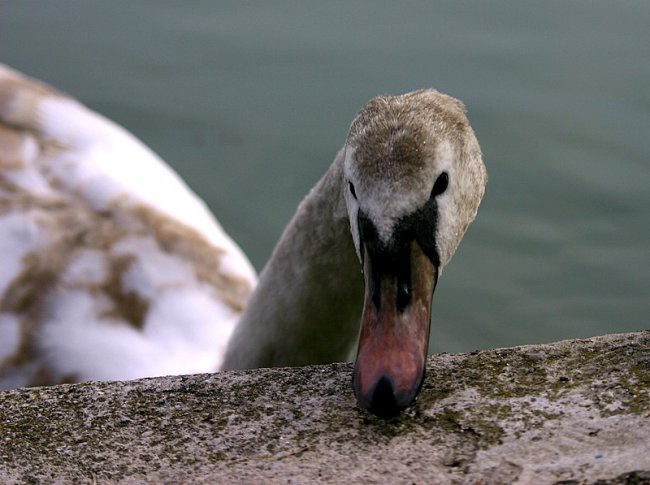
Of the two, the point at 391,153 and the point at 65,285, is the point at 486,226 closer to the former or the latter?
the point at 65,285

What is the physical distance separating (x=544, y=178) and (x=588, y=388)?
11.7 feet

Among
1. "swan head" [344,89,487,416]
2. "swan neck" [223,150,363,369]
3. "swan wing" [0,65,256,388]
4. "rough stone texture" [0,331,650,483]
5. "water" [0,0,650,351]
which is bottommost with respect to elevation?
"rough stone texture" [0,331,650,483]

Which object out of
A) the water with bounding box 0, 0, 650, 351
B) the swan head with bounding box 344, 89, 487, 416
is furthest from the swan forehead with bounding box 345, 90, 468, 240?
the water with bounding box 0, 0, 650, 351

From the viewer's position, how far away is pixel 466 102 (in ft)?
18.4

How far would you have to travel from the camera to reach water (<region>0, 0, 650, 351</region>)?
4941mm

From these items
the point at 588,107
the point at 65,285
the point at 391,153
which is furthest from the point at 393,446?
the point at 588,107

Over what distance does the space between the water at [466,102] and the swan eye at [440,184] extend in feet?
8.93

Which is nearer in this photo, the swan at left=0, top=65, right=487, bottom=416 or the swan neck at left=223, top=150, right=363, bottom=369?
the swan at left=0, top=65, right=487, bottom=416

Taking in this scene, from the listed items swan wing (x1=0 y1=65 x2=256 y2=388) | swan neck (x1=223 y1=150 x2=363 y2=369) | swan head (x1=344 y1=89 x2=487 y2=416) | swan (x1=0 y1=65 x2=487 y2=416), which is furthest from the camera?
swan wing (x1=0 y1=65 x2=256 y2=388)

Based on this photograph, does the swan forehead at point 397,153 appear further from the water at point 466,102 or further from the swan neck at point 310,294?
the water at point 466,102

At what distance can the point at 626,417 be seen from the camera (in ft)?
5.80

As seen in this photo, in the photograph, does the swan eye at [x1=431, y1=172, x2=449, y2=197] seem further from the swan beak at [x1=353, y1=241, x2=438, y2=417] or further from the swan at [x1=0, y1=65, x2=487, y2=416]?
the swan beak at [x1=353, y1=241, x2=438, y2=417]

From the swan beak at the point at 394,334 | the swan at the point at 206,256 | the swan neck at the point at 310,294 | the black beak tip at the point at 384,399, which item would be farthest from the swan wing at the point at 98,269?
the black beak tip at the point at 384,399

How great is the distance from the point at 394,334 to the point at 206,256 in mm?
2535
